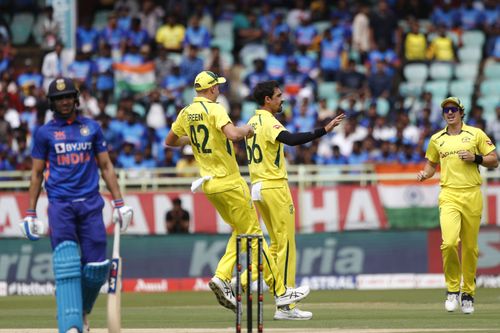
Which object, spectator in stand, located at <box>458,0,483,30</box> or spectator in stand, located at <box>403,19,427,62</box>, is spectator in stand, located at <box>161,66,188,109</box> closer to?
spectator in stand, located at <box>403,19,427,62</box>

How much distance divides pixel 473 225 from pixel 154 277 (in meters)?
7.43

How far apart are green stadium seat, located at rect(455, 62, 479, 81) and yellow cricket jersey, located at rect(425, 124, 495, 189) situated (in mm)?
11808

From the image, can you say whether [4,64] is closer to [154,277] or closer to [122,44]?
[122,44]

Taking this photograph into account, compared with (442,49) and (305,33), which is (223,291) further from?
(305,33)

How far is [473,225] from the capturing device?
14.0 meters

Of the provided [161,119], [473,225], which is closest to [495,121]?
[161,119]

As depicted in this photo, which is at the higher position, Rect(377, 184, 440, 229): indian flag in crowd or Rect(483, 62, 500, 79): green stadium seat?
Rect(483, 62, 500, 79): green stadium seat

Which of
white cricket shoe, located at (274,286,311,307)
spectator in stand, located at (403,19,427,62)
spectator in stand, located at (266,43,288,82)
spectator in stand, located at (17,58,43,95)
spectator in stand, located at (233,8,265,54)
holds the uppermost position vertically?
spectator in stand, located at (233,8,265,54)

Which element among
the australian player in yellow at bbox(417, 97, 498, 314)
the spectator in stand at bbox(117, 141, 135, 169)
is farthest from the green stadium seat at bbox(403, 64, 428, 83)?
the australian player in yellow at bbox(417, 97, 498, 314)

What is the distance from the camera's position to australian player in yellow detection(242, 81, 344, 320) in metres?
13.2

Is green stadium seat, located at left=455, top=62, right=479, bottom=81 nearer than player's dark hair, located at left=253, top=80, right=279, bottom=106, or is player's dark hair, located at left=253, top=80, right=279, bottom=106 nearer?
player's dark hair, located at left=253, top=80, right=279, bottom=106

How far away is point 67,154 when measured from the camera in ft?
33.7

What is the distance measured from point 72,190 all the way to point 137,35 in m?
17.0

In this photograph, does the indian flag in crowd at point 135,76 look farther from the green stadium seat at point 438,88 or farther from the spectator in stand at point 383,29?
the green stadium seat at point 438,88
